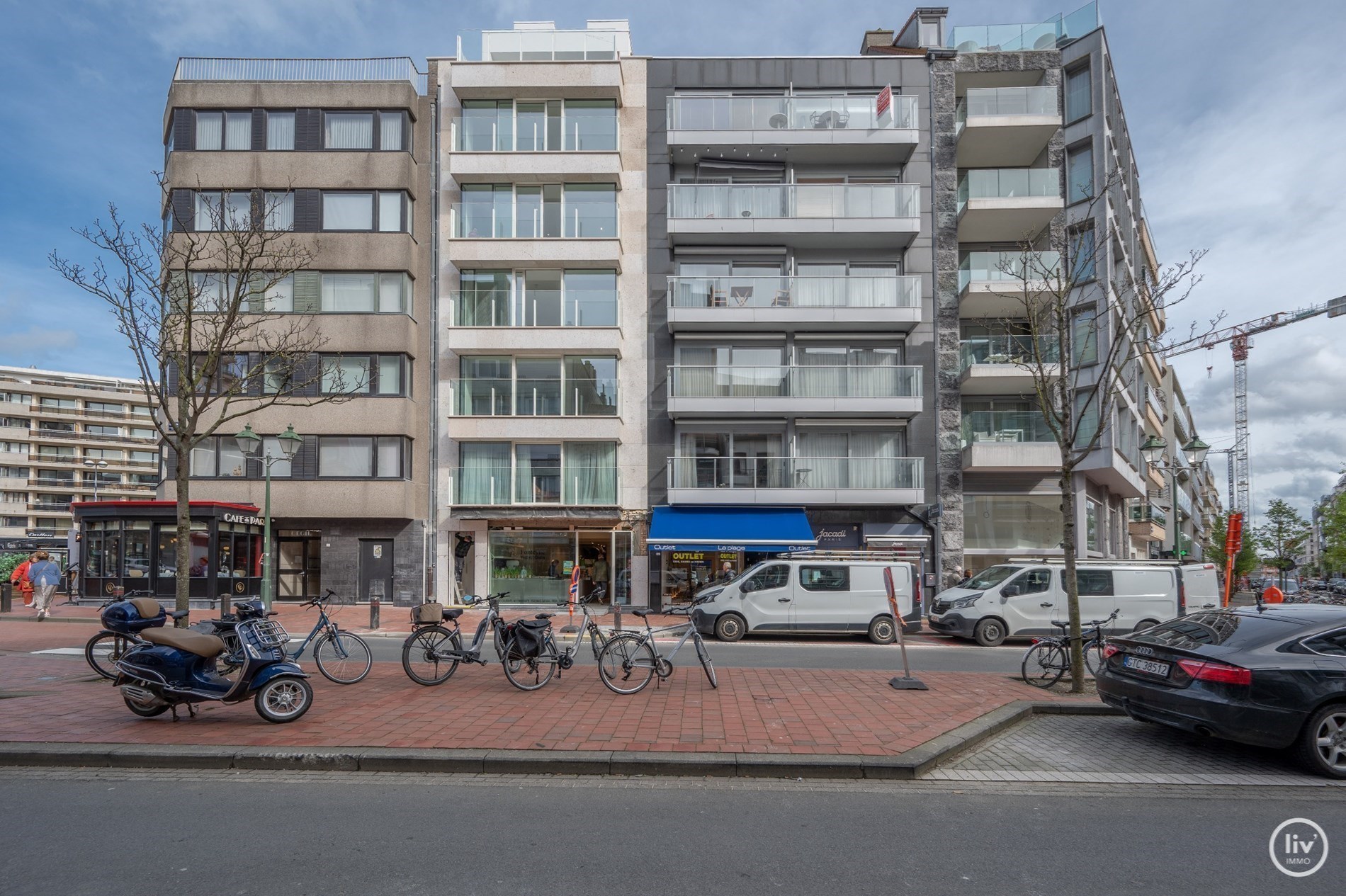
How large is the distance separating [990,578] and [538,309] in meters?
15.2

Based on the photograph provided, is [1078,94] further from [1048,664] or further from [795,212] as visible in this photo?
[1048,664]

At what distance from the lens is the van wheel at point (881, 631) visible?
707 inches

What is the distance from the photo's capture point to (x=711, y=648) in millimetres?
16109

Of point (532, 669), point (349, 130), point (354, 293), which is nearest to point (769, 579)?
point (532, 669)

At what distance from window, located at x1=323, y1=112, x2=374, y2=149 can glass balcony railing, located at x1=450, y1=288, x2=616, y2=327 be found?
5.54m

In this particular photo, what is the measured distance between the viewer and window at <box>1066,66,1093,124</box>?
26.9 meters

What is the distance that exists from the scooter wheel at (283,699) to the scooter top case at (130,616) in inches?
99.2

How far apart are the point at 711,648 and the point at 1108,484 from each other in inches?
769

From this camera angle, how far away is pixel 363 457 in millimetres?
25484

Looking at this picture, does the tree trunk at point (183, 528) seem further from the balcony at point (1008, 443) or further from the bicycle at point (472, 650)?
the balcony at point (1008, 443)

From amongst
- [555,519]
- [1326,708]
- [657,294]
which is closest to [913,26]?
[657,294]

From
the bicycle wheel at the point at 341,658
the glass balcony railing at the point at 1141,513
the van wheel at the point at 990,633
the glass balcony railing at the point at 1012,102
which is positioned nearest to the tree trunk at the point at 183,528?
the bicycle wheel at the point at 341,658

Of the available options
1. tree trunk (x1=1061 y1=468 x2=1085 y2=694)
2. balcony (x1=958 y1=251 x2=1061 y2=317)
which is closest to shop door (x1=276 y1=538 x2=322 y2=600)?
balcony (x1=958 y1=251 x2=1061 y2=317)

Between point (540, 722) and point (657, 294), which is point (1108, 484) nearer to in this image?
point (657, 294)
